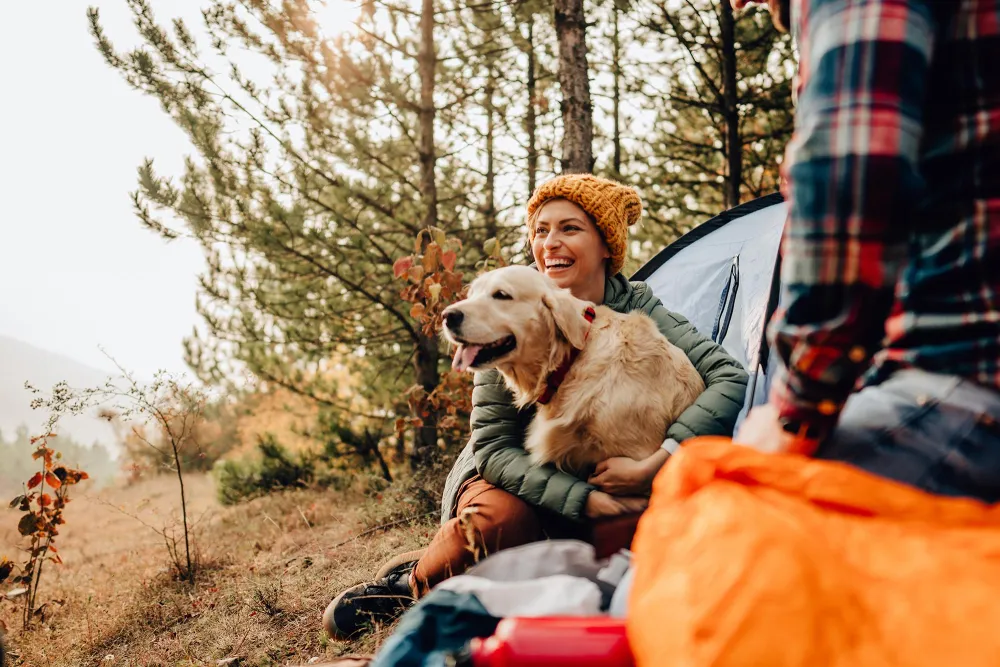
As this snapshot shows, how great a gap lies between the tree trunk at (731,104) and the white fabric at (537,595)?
6.43m

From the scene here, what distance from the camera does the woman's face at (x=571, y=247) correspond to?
2578 millimetres

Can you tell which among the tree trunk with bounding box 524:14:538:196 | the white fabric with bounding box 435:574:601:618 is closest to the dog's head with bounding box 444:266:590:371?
the white fabric with bounding box 435:574:601:618

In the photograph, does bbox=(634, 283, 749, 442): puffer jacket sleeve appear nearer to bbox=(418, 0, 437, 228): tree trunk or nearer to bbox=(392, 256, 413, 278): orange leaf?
bbox=(392, 256, 413, 278): orange leaf

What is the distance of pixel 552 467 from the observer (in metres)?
2.10

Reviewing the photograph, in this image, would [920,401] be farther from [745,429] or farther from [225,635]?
[225,635]

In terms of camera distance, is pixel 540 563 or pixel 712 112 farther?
pixel 712 112

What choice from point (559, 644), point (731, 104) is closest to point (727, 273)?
point (559, 644)

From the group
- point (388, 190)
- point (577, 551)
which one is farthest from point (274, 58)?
point (577, 551)

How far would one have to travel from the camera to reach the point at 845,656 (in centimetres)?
61

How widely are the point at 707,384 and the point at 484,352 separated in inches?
34.6

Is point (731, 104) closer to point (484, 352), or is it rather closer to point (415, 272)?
point (415, 272)

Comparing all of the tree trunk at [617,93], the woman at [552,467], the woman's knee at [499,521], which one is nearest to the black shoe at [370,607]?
the woman at [552,467]

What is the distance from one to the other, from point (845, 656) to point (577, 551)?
604mm

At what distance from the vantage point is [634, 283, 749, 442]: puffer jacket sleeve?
2021mm
